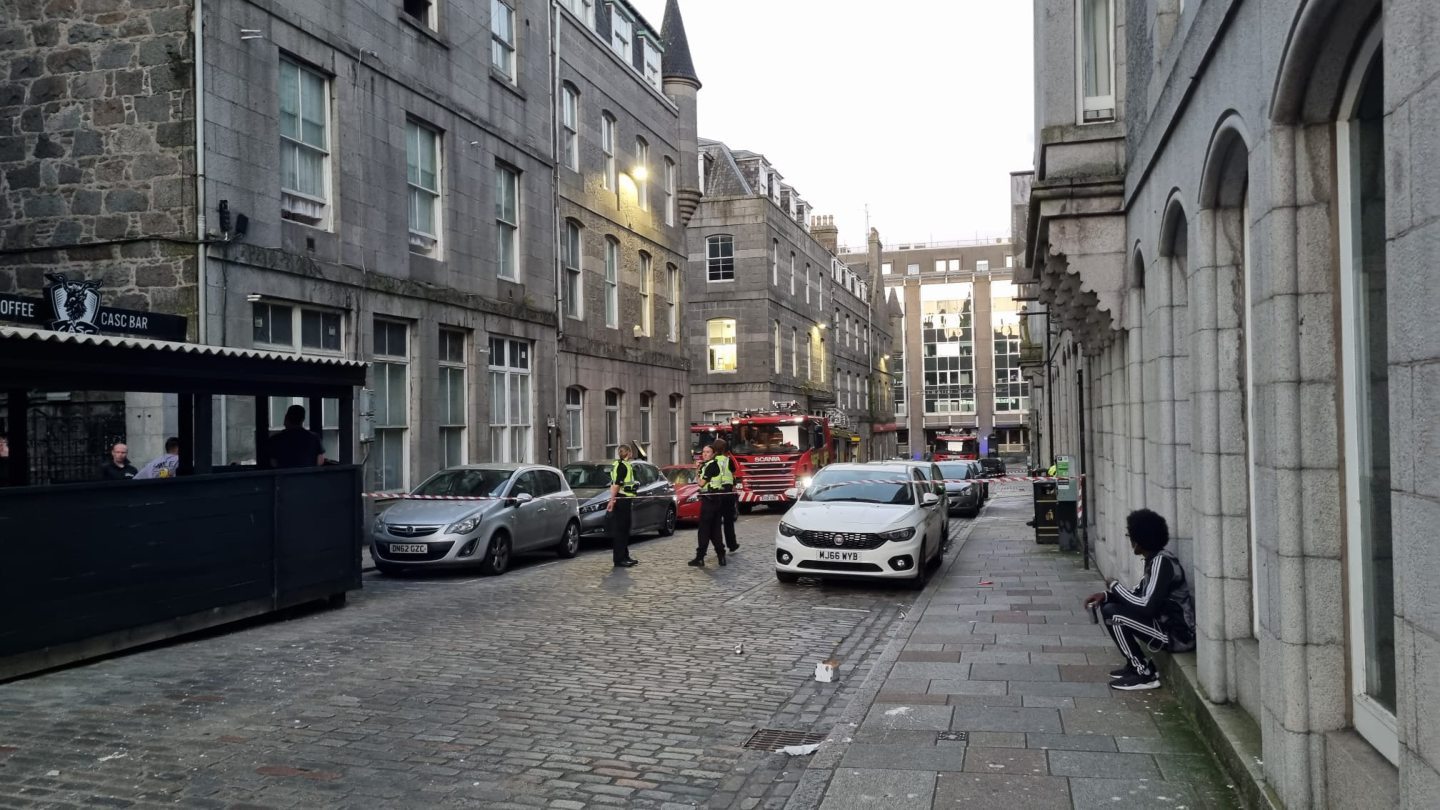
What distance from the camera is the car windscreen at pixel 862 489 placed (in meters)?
14.6

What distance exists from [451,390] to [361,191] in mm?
4808

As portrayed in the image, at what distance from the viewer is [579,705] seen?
7523mm

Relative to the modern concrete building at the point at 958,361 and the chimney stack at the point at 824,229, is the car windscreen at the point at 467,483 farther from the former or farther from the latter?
the modern concrete building at the point at 958,361

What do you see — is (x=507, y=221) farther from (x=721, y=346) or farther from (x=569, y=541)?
(x=721, y=346)

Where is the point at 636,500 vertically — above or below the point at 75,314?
below

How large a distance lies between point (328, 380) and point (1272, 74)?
9998 millimetres

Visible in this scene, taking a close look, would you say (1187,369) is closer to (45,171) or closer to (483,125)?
(45,171)

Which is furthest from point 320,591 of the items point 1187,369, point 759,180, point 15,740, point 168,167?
point 759,180

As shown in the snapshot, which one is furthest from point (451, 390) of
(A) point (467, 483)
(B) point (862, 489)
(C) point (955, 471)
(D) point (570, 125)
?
(C) point (955, 471)

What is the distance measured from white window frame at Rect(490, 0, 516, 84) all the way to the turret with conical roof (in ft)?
35.1

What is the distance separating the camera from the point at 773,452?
2934 centimetres

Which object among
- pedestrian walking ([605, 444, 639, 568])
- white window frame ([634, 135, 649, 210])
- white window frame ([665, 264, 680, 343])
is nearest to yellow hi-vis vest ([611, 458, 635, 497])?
pedestrian walking ([605, 444, 639, 568])

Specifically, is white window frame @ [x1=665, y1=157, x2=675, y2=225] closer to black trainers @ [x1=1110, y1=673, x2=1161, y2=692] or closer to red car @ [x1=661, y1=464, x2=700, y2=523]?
red car @ [x1=661, y1=464, x2=700, y2=523]

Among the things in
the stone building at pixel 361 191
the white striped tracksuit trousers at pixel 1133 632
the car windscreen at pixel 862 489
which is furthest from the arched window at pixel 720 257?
the white striped tracksuit trousers at pixel 1133 632
